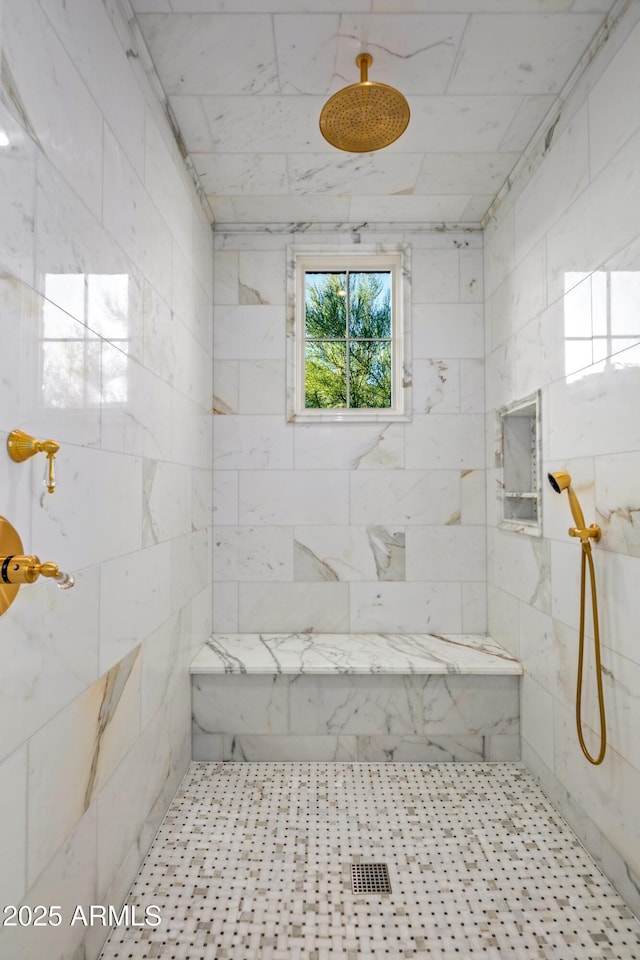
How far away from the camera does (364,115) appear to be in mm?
1793

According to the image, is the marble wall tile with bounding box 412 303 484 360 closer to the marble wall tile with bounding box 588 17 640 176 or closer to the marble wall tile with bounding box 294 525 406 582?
the marble wall tile with bounding box 294 525 406 582

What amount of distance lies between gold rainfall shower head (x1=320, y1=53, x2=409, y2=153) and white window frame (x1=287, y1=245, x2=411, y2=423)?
40.5 inches

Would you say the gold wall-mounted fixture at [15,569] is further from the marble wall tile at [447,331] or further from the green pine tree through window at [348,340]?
the marble wall tile at [447,331]

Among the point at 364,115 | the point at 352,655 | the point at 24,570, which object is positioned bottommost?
the point at 352,655

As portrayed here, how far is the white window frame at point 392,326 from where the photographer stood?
9.53ft

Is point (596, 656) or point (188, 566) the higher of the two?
point (188, 566)

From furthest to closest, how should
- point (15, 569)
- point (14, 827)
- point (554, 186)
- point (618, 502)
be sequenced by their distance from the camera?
point (554, 186) → point (618, 502) → point (14, 827) → point (15, 569)

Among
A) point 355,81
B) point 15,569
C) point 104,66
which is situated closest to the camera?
point 15,569

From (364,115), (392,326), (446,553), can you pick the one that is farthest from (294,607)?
(364,115)

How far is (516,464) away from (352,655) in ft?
4.01

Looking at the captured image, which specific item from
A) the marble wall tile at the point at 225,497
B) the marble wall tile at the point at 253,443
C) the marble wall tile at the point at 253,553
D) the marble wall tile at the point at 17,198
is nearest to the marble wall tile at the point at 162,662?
the marble wall tile at the point at 253,553

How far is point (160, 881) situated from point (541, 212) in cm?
277

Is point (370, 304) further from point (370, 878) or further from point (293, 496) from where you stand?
point (370, 878)

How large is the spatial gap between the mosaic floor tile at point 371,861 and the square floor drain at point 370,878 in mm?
20
